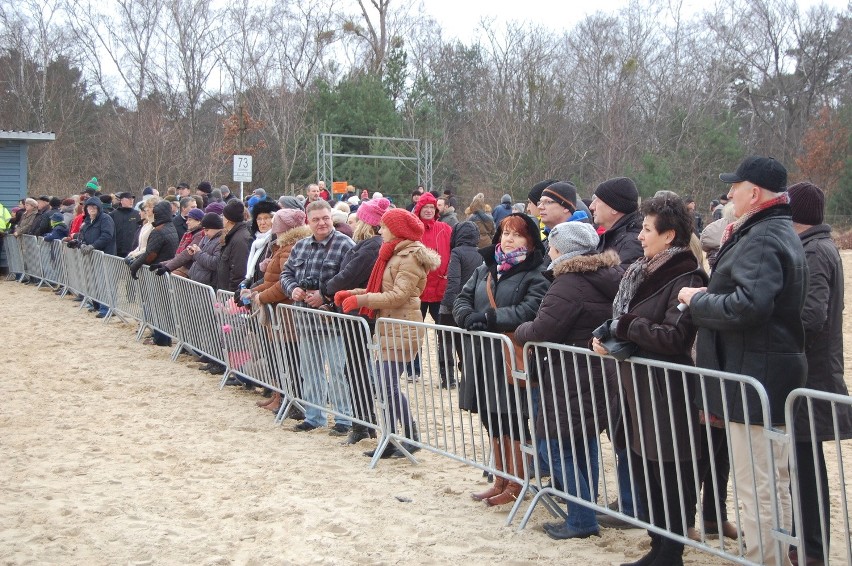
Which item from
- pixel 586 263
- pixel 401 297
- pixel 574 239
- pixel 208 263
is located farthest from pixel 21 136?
pixel 586 263

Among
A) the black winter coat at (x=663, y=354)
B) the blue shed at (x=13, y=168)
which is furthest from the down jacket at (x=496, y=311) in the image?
the blue shed at (x=13, y=168)

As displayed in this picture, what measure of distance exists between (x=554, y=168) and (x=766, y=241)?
36.3 meters

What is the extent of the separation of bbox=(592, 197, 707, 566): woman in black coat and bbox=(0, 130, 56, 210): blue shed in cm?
2211

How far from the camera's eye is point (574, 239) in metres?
5.33

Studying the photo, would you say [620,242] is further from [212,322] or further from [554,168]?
[554,168]

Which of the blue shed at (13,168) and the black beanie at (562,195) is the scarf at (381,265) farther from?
the blue shed at (13,168)

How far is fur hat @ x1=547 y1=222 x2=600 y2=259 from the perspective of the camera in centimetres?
533

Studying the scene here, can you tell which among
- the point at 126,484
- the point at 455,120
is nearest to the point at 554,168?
the point at 455,120

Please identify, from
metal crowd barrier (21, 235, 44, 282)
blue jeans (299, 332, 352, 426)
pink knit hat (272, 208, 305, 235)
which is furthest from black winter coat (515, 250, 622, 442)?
metal crowd barrier (21, 235, 44, 282)

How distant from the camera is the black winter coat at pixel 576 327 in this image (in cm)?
520

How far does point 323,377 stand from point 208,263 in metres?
3.23

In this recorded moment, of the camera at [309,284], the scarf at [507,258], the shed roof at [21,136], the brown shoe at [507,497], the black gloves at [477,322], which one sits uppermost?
the shed roof at [21,136]

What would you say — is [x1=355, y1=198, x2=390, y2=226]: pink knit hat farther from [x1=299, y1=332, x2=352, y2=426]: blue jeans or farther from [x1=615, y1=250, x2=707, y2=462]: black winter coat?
[x1=615, y1=250, x2=707, y2=462]: black winter coat

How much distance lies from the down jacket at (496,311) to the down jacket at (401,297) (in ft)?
3.09
